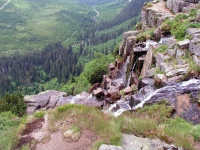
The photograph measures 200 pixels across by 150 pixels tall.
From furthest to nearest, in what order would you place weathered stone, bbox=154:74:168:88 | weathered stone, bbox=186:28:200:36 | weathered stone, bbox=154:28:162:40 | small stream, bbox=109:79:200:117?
weathered stone, bbox=154:28:162:40
weathered stone, bbox=186:28:200:36
weathered stone, bbox=154:74:168:88
small stream, bbox=109:79:200:117

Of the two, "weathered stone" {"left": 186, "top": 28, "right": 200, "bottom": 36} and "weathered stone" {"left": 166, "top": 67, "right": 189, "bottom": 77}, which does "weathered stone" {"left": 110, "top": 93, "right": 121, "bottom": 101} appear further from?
"weathered stone" {"left": 186, "top": 28, "right": 200, "bottom": 36}

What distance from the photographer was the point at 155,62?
24.1 metres

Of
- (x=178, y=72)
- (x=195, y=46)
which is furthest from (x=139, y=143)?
(x=195, y=46)

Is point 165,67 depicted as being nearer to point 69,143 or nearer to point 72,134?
point 72,134

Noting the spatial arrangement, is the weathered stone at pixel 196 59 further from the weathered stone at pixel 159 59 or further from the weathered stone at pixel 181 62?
the weathered stone at pixel 159 59

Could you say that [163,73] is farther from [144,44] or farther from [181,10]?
[181,10]

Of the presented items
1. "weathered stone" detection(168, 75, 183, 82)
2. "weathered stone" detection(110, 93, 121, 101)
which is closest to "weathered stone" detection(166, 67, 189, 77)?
"weathered stone" detection(168, 75, 183, 82)

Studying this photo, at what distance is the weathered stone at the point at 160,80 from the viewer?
62.2 feet

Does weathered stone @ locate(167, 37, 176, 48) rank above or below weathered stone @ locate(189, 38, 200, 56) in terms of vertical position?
below

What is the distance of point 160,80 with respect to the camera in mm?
19266

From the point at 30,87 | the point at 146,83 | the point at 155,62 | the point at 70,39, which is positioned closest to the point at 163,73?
the point at 146,83

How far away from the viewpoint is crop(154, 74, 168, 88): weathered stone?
1897 cm

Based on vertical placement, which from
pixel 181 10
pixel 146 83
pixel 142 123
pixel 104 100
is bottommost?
pixel 104 100

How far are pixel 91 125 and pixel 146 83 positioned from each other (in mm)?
9352
